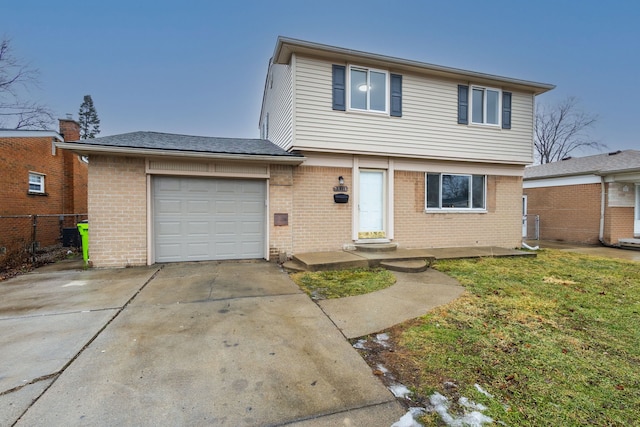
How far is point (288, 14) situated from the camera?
19.3m

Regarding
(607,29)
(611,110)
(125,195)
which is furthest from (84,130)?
(611,110)

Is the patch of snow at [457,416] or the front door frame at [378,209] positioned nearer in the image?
the patch of snow at [457,416]

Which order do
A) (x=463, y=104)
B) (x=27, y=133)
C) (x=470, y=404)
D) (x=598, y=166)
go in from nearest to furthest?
(x=470, y=404)
(x=463, y=104)
(x=27, y=133)
(x=598, y=166)

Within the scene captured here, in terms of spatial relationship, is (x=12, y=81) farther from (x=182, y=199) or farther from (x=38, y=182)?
(x=182, y=199)

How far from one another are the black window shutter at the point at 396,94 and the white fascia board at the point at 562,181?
10026 millimetres

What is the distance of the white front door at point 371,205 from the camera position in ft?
28.1

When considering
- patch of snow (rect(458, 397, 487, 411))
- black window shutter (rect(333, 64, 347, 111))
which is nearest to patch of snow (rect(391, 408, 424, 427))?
patch of snow (rect(458, 397, 487, 411))

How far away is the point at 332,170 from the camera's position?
8203 millimetres

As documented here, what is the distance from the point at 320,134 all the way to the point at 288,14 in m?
16.2

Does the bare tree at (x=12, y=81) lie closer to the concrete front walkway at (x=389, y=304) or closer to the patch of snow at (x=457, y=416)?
the concrete front walkway at (x=389, y=304)

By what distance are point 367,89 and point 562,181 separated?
441 inches

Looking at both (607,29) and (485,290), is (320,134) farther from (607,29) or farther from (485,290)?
(607,29)

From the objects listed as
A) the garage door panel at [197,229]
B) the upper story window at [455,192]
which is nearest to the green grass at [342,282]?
the garage door panel at [197,229]

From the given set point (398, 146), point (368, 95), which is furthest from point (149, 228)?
point (398, 146)
